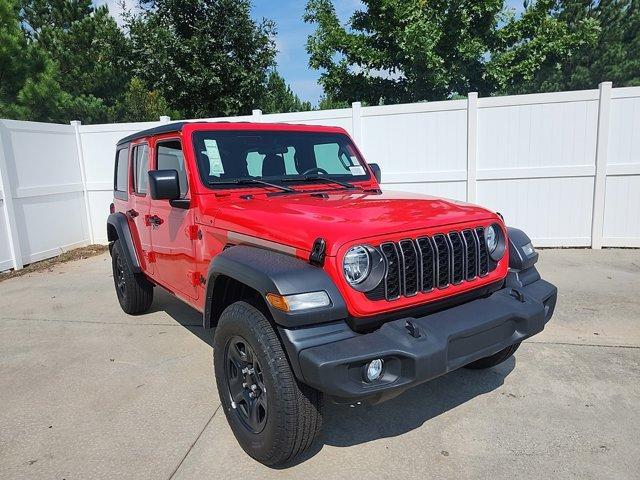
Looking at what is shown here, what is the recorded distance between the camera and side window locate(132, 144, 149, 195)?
14.0 ft

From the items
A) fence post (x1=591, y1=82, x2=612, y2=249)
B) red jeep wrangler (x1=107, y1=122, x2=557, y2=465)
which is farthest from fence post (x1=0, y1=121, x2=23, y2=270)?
fence post (x1=591, y1=82, x2=612, y2=249)

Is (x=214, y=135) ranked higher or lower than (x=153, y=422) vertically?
higher

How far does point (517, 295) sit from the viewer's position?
2807mm

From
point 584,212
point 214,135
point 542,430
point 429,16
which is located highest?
point 429,16

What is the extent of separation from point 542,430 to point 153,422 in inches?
95.5

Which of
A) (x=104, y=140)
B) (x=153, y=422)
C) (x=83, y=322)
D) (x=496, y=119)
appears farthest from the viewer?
(x=104, y=140)

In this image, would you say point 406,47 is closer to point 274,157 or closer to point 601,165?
point 601,165

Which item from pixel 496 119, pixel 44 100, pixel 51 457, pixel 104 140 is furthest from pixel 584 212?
pixel 44 100

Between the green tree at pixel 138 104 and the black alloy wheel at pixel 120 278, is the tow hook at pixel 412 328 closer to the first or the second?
the black alloy wheel at pixel 120 278

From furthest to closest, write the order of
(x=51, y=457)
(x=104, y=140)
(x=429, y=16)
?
(x=429, y=16)
(x=104, y=140)
(x=51, y=457)

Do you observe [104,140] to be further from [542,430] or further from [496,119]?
[542,430]

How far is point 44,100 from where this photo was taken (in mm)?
13125

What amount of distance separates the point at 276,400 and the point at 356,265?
759 mm

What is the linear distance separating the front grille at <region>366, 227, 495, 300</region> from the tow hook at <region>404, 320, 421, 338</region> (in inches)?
5.8
